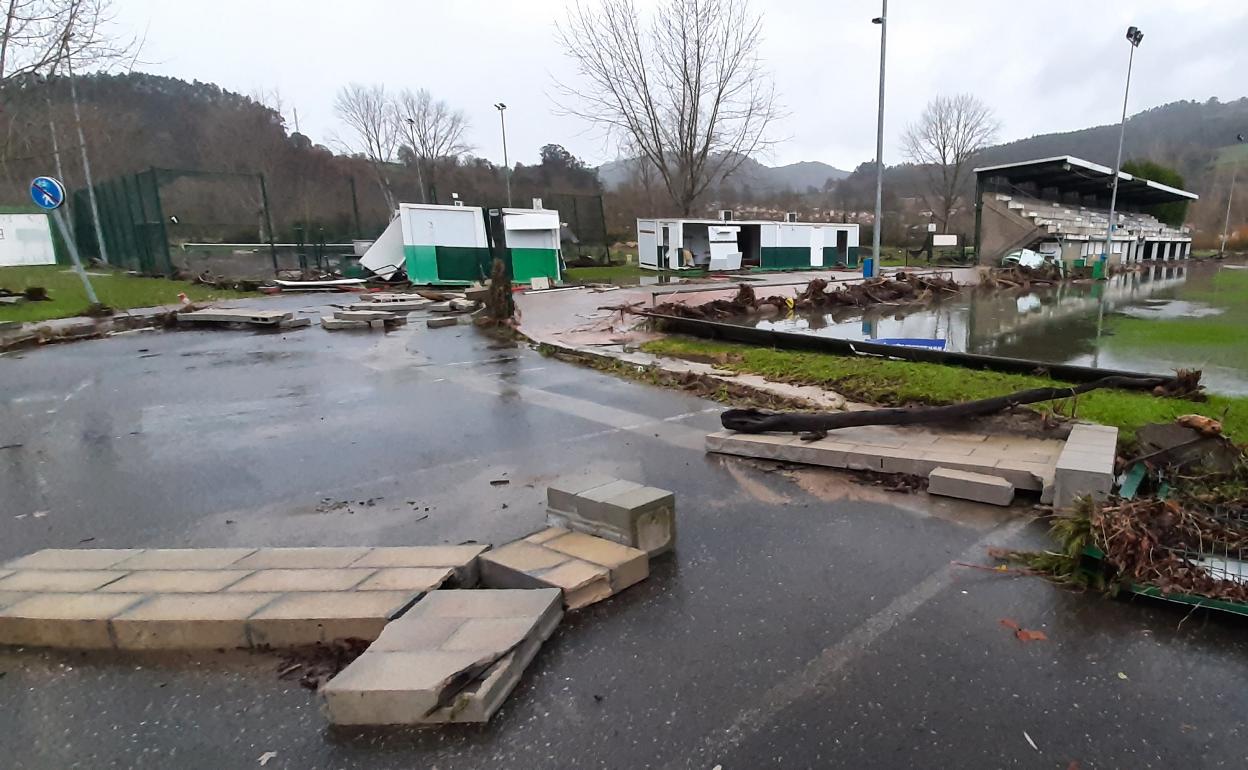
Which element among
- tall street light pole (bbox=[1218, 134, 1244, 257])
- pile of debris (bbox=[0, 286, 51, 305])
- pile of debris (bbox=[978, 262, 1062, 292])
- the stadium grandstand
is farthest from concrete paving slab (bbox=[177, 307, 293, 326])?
tall street light pole (bbox=[1218, 134, 1244, 257])

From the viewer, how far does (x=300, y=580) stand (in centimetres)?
325

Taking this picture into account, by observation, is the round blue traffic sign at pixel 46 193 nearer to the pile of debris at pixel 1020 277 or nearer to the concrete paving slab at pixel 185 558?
the concrete paving slab at pixel 185 558

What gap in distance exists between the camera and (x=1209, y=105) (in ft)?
344

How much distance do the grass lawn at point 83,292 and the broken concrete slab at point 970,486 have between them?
702 inches

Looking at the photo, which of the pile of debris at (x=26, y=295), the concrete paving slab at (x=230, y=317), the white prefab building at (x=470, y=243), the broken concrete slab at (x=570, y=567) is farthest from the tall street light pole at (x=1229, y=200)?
the pile of debris at (x=26, y=295)

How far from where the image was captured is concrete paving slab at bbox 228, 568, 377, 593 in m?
3.17

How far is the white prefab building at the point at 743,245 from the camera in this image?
32.3 meters

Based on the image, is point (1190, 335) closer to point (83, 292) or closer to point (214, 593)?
point (214, 593)

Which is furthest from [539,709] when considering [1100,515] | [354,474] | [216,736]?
[354,474]

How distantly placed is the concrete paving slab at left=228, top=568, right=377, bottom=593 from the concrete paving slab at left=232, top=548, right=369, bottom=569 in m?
0.07

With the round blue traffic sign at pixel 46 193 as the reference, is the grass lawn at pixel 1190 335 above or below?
below

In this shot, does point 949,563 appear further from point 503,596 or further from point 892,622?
point 503,596

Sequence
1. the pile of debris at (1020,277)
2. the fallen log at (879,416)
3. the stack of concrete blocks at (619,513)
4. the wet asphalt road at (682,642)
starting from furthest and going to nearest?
the pile of debris at (1020,277), the fallen log at (879,416), the stack of concrete blocks at (619,513), the wet asphalt road at (682,642)

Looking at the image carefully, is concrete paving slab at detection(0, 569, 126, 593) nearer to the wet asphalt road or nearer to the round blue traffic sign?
the wet asphalt road
